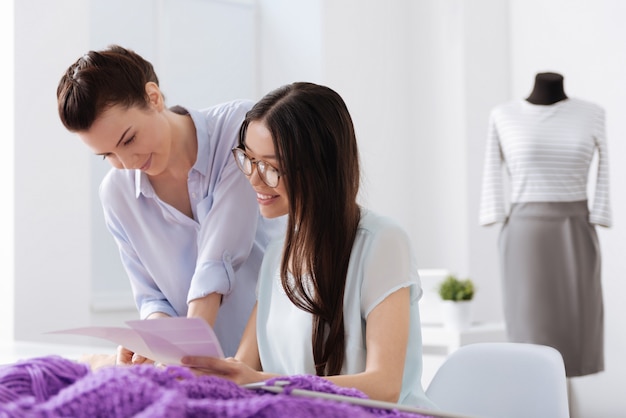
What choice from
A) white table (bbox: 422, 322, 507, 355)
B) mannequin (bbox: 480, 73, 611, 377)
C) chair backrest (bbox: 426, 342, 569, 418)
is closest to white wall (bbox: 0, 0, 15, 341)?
white table (bbox: 422, 322, 507, 355)

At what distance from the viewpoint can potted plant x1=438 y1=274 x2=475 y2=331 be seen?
3.93m

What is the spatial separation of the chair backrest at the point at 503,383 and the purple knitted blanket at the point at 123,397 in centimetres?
77

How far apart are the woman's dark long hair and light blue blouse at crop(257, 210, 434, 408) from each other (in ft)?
0.07

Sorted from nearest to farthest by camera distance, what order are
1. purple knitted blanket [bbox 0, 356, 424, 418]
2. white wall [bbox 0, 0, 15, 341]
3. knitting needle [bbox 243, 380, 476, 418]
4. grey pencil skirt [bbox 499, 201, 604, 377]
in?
purple knitted blanket [bbox 0, 356, 424, 418]
knitting needle [bbox 243, 380, 476, 418]
grey pencil skirt [bbox 499, 201, 604, 377]
white wall [bbox 0, 0, 15, 341]

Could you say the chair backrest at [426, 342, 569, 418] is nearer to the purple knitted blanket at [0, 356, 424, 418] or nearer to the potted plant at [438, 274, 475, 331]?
the purple knitted blanket at [0, 356, 424, 418]

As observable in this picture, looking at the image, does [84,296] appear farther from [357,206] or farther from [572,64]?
[572,64]

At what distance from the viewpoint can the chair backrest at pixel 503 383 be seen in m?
1.51

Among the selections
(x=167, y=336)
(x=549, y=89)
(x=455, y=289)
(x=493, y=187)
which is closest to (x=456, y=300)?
(x=455, y=289)

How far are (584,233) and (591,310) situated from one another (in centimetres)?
32

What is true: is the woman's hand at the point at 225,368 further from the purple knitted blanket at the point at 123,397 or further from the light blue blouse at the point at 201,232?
the light blue blouse at the point at 201,232

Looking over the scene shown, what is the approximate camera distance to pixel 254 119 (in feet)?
5.07

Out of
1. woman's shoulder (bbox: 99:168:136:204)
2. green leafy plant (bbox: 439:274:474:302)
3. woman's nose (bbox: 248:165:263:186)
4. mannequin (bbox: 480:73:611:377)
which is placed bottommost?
green leafy plant (bbox: 439:274:474:302)

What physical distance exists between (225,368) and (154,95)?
0.72m

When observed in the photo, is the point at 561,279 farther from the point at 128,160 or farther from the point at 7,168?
the point at 7,168
